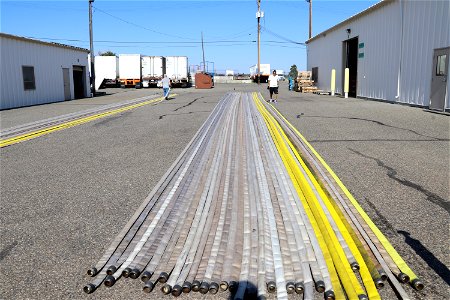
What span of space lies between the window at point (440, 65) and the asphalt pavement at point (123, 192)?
4907 millimetres

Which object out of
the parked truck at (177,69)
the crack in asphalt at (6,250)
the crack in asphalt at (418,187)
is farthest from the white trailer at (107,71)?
the crack in asphalt at (6,250)

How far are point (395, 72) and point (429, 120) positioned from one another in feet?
25.4

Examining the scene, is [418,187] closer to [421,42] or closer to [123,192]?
[123,192]

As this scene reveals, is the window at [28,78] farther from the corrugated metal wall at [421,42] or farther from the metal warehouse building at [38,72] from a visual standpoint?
the corrugated metal wall at [421,42]

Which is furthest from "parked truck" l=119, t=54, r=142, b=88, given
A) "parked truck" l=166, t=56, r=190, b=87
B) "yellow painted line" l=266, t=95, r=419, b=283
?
"yellow painted line" l=266, t=95, r=419, b=283

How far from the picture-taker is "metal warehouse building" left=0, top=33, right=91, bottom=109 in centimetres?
2308

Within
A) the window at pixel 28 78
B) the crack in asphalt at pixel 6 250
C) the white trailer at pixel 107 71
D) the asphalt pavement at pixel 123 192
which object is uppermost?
the white trailer at pixel 107 71

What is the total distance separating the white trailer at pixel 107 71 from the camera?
55.2 metres

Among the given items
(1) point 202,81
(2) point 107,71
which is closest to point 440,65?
(1) point 202,81

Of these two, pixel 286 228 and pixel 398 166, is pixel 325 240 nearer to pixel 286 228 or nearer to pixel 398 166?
pixel 286 228

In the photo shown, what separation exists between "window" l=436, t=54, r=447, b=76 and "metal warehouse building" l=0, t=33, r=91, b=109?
2126cm

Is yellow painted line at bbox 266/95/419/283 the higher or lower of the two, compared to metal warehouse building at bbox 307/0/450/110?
lower

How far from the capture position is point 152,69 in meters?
52.5

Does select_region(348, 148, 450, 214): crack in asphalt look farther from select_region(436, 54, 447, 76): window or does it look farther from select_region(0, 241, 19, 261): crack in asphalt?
select_region(436, 54, 447, 76): window
